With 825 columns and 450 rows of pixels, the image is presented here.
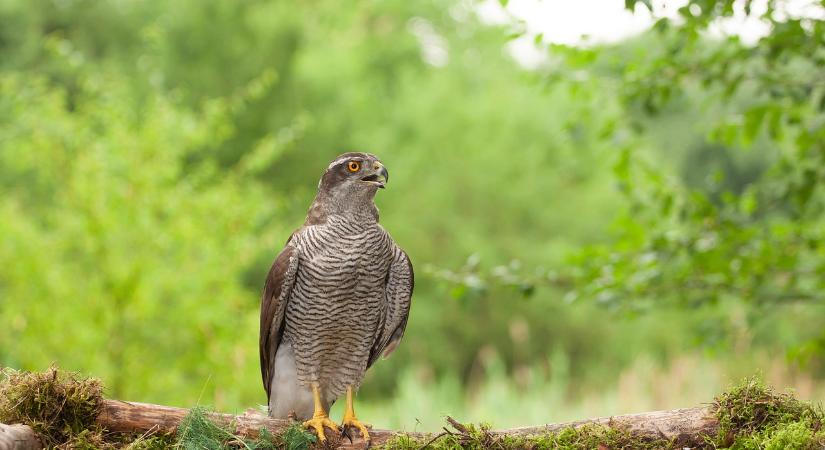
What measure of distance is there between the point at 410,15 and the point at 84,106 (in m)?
16.2

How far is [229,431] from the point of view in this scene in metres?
3.67

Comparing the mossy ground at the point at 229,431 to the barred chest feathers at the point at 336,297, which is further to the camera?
the barred chest feathers at the point at 336,297

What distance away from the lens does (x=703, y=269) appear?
5.97 m

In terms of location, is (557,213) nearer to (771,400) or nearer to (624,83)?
(624,83)

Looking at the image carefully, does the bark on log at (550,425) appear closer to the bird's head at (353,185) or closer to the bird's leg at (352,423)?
the bird's leg at (352,423)

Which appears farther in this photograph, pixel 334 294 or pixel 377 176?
pixel 377 176

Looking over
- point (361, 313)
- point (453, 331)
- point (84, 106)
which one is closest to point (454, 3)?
point (453, 331)

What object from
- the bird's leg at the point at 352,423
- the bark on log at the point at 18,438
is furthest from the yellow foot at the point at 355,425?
the bark on log at the point at 18,438

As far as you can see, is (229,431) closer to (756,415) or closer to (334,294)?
(334,294)

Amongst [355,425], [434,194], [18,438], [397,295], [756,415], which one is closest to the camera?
[18,438]

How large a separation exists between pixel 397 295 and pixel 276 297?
23.2 inches

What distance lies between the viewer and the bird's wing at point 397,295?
14.7 feet

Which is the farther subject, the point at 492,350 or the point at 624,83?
the point at 492,350

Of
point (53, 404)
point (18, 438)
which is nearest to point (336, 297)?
point (53, 404)
